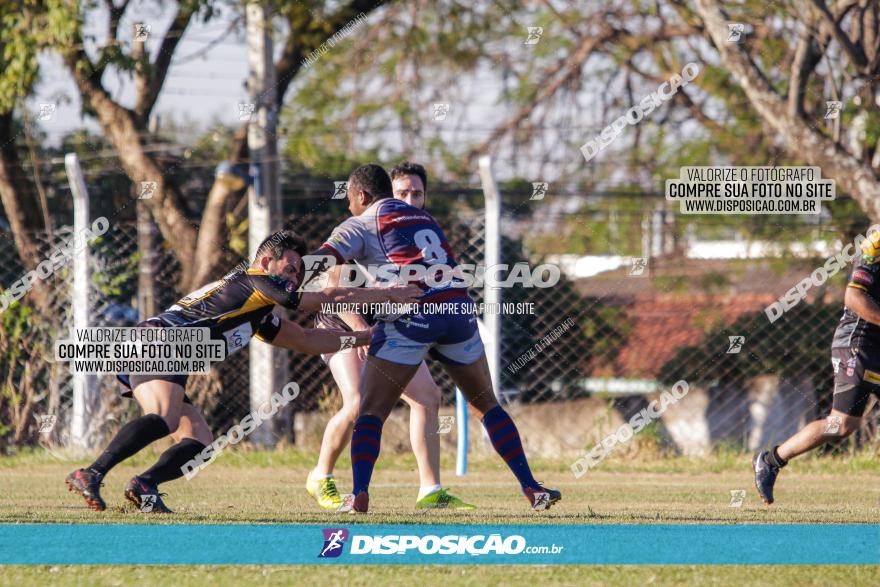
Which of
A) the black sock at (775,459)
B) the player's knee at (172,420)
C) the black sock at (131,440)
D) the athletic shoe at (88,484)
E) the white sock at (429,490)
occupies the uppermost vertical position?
the player's knee at (172,420)

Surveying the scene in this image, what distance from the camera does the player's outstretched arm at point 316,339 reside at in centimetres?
683

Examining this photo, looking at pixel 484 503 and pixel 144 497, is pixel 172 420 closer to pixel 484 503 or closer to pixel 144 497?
pixel 144 497

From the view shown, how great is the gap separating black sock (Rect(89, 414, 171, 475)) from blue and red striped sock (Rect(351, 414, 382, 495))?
1.01 meters

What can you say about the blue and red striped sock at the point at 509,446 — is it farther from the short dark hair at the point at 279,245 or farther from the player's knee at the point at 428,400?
the short dark hair at the point at 279,245

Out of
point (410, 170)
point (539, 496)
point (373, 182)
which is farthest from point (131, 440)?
point (410, 170)

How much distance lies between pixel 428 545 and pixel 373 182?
2.51m

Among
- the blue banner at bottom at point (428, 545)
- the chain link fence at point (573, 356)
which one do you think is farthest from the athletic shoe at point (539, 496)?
the chain link fence at point (573, 356)

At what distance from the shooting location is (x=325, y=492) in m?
7.19

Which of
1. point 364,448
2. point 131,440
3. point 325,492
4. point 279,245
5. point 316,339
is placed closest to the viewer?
point 131,440

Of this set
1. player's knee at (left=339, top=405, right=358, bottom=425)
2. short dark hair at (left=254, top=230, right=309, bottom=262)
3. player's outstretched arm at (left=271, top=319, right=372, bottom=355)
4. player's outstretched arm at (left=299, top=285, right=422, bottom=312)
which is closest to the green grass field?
player's knee at (left=339, top=405, right=358, bottom=425)

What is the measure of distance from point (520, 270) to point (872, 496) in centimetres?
438

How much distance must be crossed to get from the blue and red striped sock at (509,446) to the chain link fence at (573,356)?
3.90 meters

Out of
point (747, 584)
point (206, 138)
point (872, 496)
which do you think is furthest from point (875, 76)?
point (747, 584)

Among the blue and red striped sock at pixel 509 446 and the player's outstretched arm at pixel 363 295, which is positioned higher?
the player's outstretched arm at pixel 363 295
